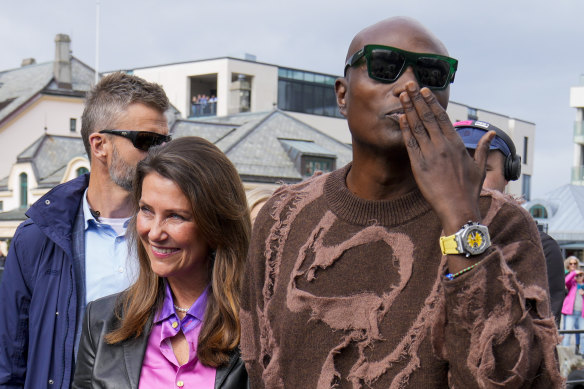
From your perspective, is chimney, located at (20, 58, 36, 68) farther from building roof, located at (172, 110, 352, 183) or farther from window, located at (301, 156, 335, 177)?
window, located at (301, 156, 335, 177)

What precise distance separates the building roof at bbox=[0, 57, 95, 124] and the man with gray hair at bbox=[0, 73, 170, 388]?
47.9 meters

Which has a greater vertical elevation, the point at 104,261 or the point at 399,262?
the point at 399,262

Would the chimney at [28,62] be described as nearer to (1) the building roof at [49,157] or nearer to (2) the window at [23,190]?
(1) the building roof at [49,157]

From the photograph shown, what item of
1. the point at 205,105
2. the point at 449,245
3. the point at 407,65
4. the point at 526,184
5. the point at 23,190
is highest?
the point at 205,105

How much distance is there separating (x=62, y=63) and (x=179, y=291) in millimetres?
54135

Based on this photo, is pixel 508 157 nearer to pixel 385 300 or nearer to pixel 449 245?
pixel 385 300

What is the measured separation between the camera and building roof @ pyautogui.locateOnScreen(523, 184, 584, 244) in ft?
109

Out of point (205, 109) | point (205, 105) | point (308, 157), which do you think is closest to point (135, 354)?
point (308, 157)

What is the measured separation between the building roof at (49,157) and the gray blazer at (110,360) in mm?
41485

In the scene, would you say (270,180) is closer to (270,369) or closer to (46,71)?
(46,71)

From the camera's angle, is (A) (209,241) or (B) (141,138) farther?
(B) (141,138)

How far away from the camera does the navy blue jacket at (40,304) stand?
331cm

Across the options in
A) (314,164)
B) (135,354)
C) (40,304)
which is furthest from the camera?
(314,164)

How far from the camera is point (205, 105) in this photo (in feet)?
184
